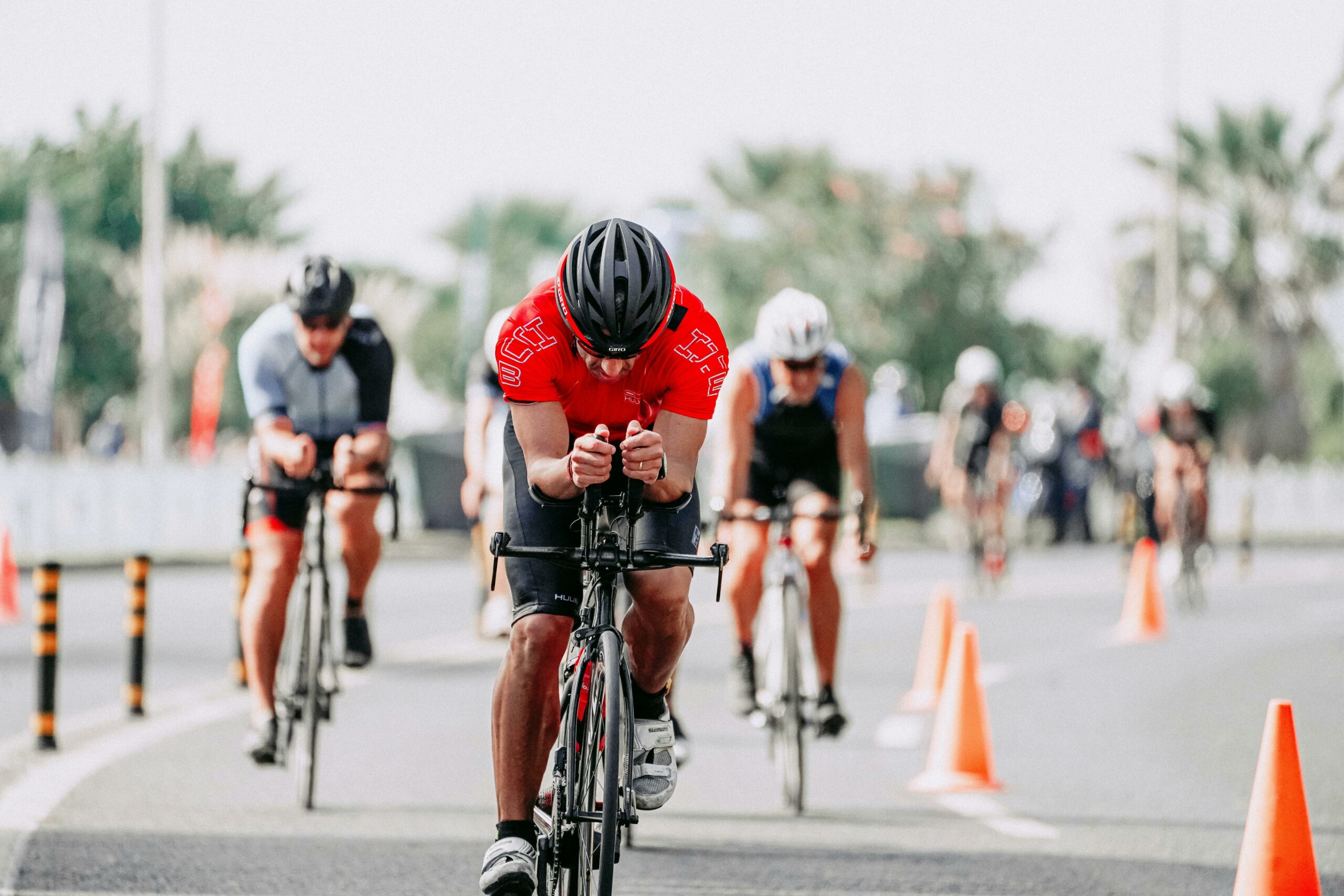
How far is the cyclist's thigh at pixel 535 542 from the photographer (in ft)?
17.5

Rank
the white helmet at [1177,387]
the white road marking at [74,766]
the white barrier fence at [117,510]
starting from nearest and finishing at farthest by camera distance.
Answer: the white road marking at [74,766]
the white helmet at [1177,387]
the white barrier fence at [117,510]

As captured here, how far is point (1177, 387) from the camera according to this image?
678 inches

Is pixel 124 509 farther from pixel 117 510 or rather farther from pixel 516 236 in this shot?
pixel 516 236

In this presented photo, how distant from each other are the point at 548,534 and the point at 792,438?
3.33m

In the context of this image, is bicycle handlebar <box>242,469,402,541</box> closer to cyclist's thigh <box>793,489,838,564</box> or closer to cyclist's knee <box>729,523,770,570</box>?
cyclist's knee <box>729,523,770,570</box>

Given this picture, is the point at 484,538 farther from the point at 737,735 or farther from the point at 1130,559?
the point at 1130,559

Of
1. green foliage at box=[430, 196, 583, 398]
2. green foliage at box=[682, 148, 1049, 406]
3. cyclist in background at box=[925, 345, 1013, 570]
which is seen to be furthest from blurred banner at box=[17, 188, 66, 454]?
green foliage at box=[430, 196, 583, 398]

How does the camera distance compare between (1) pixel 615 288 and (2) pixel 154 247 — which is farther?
(2) pixel 154 247

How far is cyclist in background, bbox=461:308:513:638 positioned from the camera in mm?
10578

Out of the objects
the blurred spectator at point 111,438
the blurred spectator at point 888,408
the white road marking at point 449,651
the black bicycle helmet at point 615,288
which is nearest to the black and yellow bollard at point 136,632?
the white road marking at point 449,651

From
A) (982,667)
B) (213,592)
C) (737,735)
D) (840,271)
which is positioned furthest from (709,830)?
(840,271)

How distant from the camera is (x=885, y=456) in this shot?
94.7 ft

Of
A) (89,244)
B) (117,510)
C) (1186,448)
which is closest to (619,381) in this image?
(1186,448)

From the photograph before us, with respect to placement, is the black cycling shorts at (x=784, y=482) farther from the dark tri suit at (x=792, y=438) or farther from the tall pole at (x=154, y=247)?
the tall pole at (x=154, y=247)
